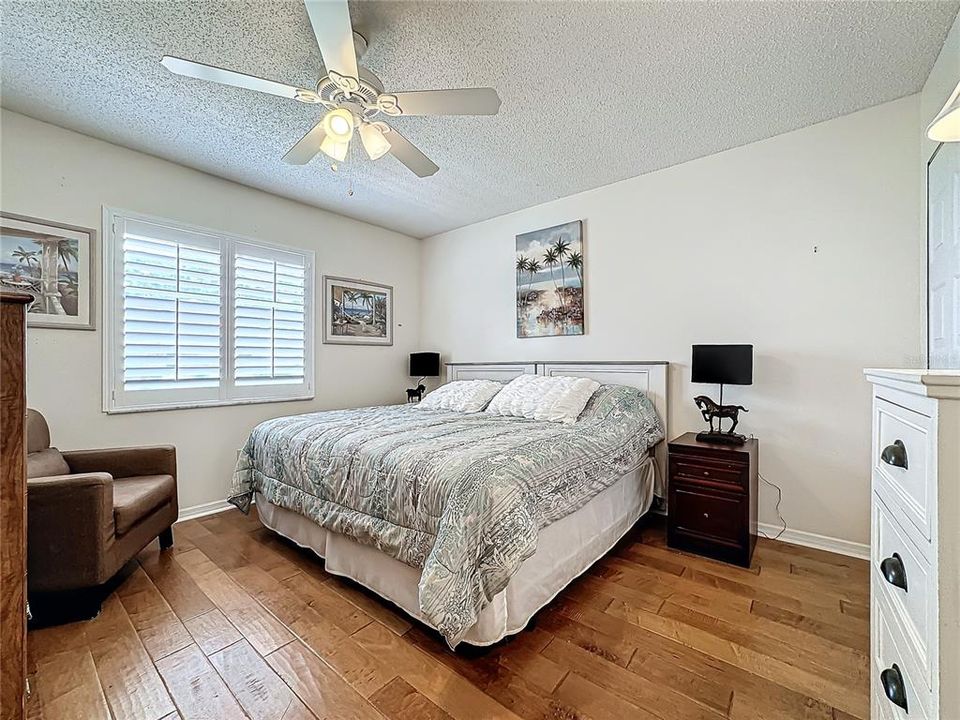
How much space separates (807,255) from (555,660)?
9.18 feet

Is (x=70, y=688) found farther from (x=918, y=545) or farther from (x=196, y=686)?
(x=918, y=545)

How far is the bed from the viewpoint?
5.20 ft

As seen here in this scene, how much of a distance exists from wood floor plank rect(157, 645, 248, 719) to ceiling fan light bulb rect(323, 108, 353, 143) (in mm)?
2343

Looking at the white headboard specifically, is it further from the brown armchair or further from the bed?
the brown armchair

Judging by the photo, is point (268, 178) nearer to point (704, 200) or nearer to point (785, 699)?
point (704, 200)

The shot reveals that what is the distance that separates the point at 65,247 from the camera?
2674 mm

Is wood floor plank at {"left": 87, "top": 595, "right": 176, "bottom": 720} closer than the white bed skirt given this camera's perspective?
Yes

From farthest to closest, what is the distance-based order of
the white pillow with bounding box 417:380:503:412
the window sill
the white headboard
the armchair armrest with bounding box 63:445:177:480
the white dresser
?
1. the white pillow with bounding box 417:380:503:412
2. the white headboard
3. the window sill
4. the armchair armrest with bounding box 63:445:177:480
5. the white dresser

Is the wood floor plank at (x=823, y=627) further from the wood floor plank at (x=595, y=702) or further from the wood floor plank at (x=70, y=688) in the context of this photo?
the wood floor plank at (x=70, y=688)

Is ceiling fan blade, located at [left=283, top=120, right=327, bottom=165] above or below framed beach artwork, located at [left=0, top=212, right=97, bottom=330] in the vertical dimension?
above

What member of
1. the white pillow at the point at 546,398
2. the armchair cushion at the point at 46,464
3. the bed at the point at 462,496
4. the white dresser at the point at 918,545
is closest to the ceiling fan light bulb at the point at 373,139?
the bed at the point at 462,496

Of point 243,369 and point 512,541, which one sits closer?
point 512,541

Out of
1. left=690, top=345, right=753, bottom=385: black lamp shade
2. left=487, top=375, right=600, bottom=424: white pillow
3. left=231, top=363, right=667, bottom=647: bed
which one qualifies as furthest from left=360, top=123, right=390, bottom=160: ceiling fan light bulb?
left=690, top=345, right=753, bottom=385: black lamp shade

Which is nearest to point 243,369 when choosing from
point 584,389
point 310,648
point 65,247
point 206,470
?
point 206,470
